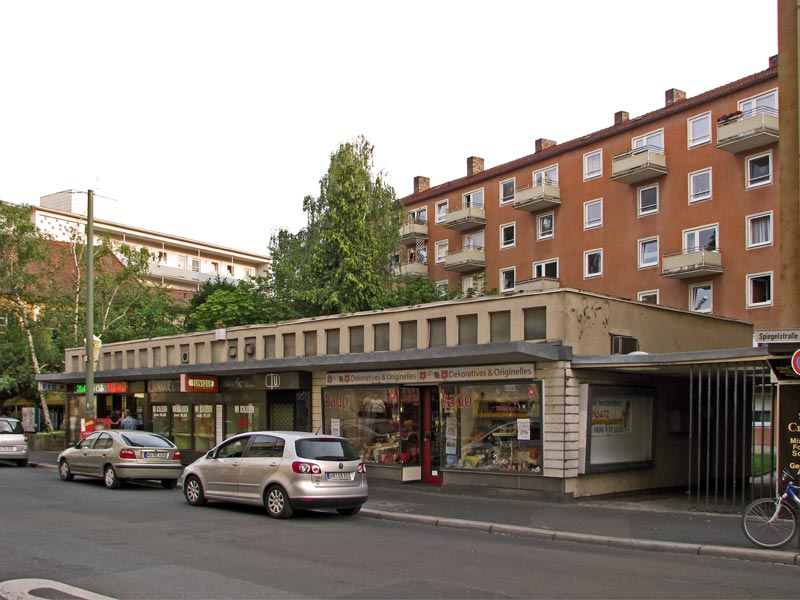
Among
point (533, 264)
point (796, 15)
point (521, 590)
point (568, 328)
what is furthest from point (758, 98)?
point (521, 590)

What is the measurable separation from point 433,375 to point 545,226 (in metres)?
30.7

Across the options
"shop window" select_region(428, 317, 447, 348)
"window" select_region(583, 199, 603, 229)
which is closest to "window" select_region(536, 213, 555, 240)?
"window" select_region(583, 199, 603, 229)

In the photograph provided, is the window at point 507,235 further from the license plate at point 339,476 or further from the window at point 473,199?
the license plate at point 339,476

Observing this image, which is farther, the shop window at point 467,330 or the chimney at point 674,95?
the chimney at point 674,95

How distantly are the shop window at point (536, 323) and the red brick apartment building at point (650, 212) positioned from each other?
74.0ft

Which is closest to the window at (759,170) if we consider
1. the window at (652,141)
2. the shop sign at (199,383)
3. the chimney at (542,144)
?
the window at (652,141)

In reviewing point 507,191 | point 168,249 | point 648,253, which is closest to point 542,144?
point 507,191

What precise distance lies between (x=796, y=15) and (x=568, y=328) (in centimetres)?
738

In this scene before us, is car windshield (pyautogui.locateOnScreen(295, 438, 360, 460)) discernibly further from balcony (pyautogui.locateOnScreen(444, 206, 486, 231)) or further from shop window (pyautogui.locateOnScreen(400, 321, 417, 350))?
balcony (pyautogui.locateOnScreen(444, 206, 486, 231))

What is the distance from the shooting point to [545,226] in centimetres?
4819

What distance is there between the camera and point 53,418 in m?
49.3

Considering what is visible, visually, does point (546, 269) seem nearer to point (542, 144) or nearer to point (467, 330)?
point (542, 144)

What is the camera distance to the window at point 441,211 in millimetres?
56625

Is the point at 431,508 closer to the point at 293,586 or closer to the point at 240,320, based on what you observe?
the point at 293,586
